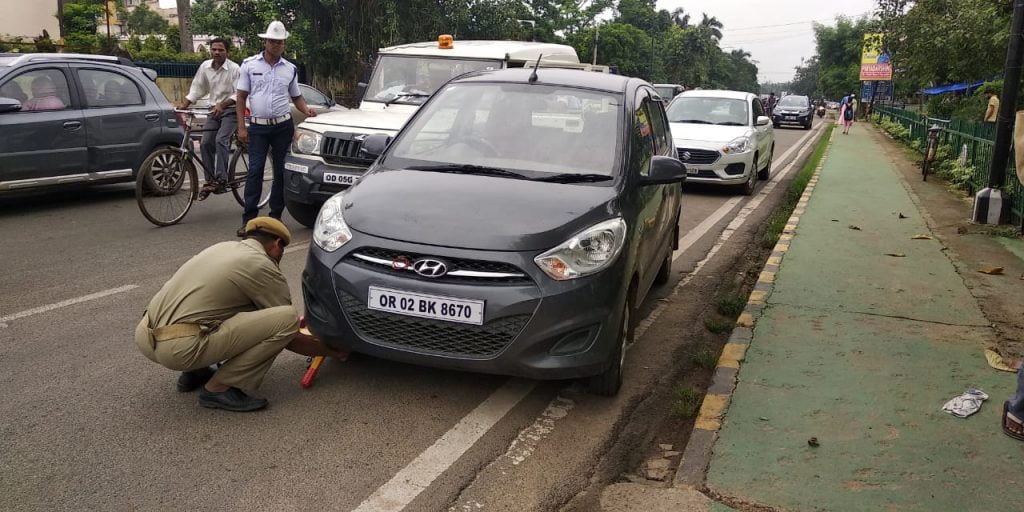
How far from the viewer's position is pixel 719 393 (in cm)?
456

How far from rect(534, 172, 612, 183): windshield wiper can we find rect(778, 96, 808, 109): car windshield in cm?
3984

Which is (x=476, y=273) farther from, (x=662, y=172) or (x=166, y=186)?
(x=166, y=186)

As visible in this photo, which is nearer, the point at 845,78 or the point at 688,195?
the point at 688,195

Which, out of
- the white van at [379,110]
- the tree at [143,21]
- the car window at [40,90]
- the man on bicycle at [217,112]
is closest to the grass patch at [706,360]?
the white van at [379,110]

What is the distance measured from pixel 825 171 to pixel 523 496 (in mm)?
15277

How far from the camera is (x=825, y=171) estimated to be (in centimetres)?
1708

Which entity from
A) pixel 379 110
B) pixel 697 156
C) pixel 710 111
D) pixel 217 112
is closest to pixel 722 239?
pixel 697 156

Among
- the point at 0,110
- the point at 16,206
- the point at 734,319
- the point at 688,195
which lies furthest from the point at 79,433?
the point at 688,195

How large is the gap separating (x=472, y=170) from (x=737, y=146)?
915 cm

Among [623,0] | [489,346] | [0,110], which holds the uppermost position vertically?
[623,0]

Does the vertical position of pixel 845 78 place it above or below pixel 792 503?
above

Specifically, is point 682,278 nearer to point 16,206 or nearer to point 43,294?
point 43,294

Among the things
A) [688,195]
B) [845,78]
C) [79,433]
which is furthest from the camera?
[845,78]

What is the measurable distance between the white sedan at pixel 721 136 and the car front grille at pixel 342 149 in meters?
5.55
